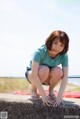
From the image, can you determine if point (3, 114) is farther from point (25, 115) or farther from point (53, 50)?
point (53, 50)

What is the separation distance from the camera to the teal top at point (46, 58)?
512 centimetres

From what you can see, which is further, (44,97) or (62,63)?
(62,63)

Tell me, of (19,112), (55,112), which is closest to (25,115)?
(19,112)

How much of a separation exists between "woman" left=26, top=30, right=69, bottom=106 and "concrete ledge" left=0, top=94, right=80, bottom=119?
4.6 inches

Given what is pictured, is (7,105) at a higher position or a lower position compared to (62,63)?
lower

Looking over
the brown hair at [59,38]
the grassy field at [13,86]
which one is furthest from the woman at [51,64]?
the grassy field at [13,86]

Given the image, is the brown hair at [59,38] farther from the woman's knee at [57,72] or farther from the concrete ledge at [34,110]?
the concrete ledge at [34,110]

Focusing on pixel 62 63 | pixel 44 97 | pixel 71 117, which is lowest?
pixel 71 117

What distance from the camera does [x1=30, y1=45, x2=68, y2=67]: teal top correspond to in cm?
512

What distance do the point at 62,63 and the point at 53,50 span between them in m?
0.29

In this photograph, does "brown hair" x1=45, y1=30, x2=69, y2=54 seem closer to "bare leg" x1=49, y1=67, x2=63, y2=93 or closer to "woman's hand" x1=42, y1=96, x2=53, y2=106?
"bare leg" x1=49, y1=67, x2=63, y2=93

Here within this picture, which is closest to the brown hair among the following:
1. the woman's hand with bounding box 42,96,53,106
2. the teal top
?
the teal top

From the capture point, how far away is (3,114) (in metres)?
5.14

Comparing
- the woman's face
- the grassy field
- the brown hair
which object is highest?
the brown hair
